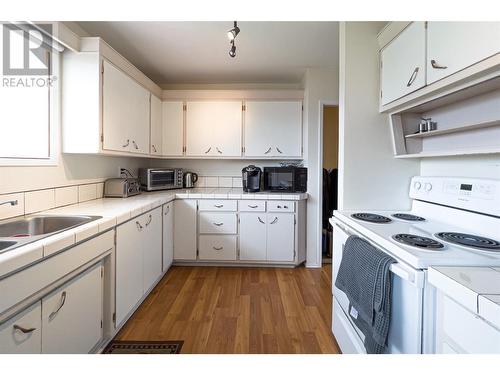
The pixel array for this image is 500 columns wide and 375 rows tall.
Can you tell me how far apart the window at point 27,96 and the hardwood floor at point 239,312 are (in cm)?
137

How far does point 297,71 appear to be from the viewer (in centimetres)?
305

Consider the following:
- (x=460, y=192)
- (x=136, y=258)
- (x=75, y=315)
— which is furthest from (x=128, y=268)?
(x=460, y=192)

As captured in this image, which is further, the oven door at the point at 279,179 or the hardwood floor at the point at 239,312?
the oven door at the point at 279,179

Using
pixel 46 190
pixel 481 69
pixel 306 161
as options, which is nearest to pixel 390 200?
pixel 481 69

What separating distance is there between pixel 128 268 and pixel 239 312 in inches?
35.8

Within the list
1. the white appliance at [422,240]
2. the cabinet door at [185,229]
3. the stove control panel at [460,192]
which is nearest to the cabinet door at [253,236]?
the cabinet door at [185,229]

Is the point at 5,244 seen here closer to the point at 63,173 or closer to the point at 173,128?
the point at 63,173

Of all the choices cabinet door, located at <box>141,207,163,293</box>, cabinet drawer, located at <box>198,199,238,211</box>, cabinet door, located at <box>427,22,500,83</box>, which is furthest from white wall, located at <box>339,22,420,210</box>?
cabinet door, located at <box>141,207,163,293</box>

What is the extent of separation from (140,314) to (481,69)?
8.02ft

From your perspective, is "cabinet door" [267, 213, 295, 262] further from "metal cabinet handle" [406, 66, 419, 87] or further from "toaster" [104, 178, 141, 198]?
"metal cabinet handle" [406, 66, 419, 87]

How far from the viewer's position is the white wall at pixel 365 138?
1630 millimetres

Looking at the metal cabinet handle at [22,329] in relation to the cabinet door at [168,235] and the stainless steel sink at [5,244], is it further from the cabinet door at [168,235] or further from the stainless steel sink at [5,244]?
the cabinet door at [168,235]

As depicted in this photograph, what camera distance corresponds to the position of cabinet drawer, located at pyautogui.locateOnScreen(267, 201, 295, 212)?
9.47ft
